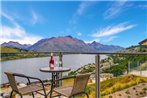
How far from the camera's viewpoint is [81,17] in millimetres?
17234

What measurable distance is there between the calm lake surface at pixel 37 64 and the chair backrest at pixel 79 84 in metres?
0.76

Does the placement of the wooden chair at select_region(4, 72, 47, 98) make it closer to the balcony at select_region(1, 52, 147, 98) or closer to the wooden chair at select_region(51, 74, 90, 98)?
the balcony at select_region(1, 52, 147, 98)

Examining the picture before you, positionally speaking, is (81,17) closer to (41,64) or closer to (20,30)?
(20,30)

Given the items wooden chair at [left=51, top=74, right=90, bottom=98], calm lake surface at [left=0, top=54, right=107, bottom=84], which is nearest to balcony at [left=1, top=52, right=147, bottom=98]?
calm lake surface at [left=0, top=54, right=107, bottom=84]

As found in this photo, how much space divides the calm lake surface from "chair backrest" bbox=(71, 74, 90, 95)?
0.76 metres

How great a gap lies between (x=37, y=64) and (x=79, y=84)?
1598 mm

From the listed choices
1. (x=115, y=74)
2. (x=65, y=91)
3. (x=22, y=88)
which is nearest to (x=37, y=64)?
(x=22, y=88)

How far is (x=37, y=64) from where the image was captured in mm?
4316

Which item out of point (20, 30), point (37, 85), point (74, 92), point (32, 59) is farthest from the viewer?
point (20, 30)

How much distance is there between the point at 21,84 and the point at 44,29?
12.8 m

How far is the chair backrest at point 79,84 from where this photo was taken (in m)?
2.88

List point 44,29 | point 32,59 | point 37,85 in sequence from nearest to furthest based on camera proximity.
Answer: point 37,85 → point 32,59 → point 44,29

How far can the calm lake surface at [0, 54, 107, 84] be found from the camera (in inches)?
158

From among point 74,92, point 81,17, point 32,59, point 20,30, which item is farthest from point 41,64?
point 81,17
